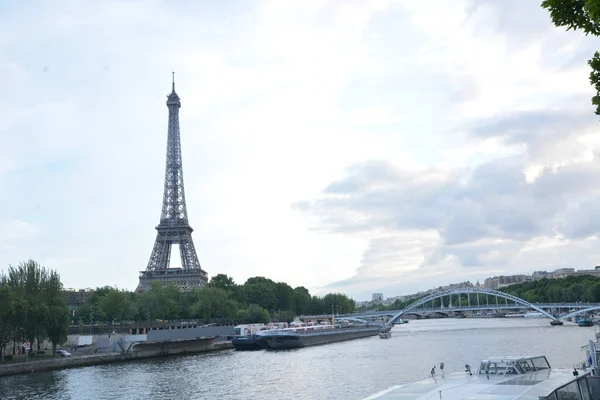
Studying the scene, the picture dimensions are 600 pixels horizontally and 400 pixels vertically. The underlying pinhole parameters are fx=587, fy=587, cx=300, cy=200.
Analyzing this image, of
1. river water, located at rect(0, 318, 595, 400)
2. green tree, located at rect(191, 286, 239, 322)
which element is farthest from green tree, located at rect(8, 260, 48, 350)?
green tree, located at rect(191, 286, 239, 322)

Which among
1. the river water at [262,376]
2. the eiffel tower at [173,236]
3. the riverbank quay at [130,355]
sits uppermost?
the eiffel tower at [173,236]

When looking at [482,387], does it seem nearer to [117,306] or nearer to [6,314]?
[6,314]

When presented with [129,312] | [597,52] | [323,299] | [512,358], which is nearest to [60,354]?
[129,312]

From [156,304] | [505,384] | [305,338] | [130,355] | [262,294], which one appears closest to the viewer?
[505,384]

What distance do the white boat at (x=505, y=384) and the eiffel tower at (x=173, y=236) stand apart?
105931 mm

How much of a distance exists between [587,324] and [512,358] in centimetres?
8663

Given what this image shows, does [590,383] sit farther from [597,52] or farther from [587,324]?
[587,324]

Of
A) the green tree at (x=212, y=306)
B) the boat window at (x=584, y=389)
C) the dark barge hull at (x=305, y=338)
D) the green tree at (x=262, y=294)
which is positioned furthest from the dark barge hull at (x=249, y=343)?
the boat window at (x=584, y=389)

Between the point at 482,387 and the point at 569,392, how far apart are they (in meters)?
2.39

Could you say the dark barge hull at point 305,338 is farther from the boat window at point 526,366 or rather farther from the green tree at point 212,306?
the boat window at point 526,366

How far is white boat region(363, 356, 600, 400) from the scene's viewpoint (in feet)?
53.3

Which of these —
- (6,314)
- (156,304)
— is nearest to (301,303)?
(156,304)

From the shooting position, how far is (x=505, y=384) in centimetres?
1808

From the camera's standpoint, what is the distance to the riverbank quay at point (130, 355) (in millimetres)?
49069
